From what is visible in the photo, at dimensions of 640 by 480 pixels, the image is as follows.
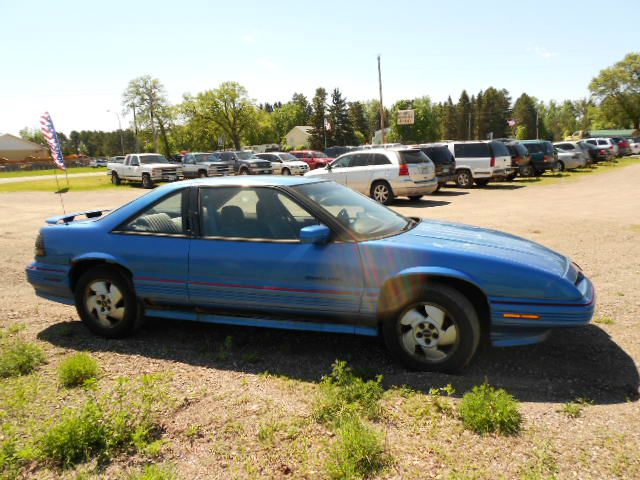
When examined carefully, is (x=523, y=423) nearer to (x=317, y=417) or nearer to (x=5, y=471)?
(x=317, y=417)

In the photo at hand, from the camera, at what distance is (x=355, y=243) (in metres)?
3.81

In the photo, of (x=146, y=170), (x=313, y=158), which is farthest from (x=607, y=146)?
(x=146, y=170)

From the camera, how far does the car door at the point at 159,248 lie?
4.27m

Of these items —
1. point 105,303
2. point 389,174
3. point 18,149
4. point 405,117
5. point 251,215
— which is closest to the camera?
point 251,215

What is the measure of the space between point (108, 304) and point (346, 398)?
262 centimetres

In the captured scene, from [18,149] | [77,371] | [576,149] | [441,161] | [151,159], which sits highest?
[18,149]

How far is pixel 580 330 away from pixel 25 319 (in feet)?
19.3

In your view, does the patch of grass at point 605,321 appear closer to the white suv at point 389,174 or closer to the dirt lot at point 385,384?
the dirt lot at point 385,384

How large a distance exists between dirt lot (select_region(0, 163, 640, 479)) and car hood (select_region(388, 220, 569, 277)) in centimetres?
86

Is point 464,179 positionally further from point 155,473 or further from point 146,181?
point 155,473

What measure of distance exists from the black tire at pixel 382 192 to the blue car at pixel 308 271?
419 inches

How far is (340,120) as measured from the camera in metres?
81.0

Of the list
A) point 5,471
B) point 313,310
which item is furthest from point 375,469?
point 5,471

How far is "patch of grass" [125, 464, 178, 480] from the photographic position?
251 cm
